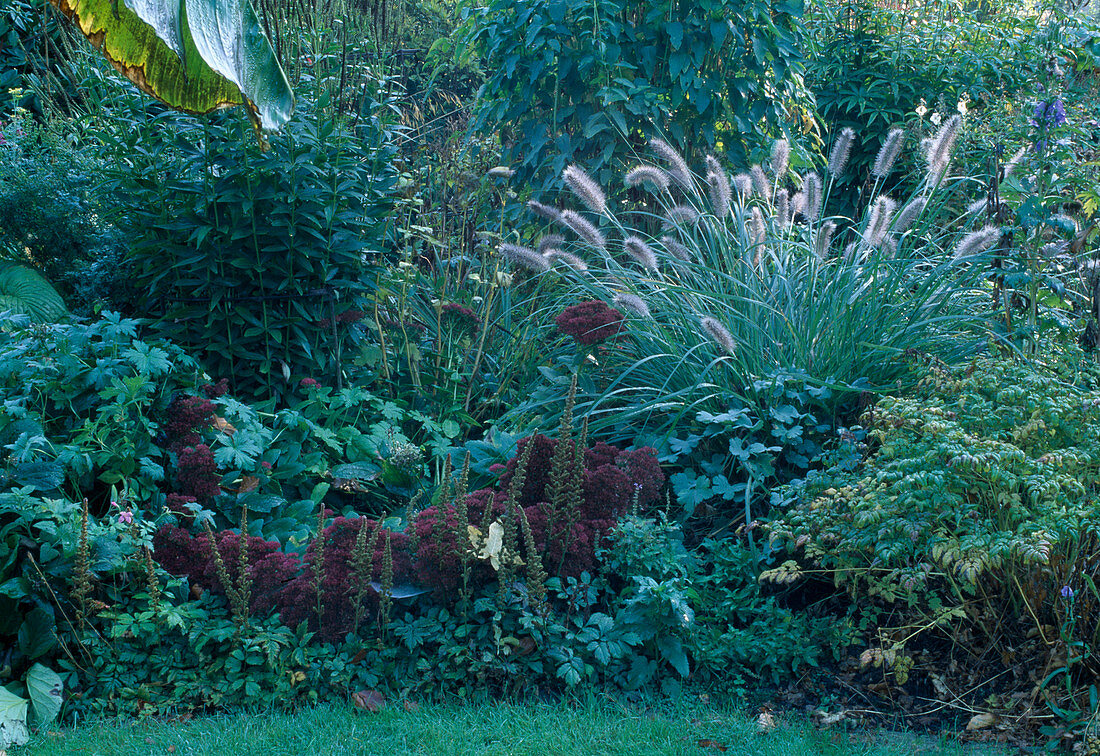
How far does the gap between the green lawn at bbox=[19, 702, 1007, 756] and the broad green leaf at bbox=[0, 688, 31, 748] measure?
0.05 meters

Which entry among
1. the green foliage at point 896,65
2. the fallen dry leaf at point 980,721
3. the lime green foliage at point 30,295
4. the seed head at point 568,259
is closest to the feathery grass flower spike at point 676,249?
the seed head at point 568,259

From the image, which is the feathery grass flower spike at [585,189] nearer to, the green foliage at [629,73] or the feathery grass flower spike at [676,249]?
the feathery grass flower spike at [676,249]

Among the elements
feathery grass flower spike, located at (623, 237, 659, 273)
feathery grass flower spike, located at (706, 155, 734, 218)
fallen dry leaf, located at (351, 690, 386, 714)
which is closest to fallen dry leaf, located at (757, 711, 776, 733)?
fallen dry leaf, located at (351, 690, 386, 714)

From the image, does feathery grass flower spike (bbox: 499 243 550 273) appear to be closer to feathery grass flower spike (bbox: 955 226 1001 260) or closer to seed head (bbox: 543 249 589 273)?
seed head (bbox: 543 249 589 273)

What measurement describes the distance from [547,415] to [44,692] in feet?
8.03

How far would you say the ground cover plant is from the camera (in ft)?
8.71

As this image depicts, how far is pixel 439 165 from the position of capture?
6.98 metres

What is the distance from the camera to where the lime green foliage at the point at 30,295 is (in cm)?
430

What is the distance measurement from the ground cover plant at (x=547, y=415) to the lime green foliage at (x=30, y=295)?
0.8 inches

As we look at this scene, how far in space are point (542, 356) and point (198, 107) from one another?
229cm

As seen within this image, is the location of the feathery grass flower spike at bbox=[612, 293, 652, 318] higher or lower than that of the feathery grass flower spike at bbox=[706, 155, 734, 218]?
lower

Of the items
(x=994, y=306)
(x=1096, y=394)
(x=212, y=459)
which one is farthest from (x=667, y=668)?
(x=994, y=306)

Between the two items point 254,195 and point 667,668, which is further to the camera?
point 254,195

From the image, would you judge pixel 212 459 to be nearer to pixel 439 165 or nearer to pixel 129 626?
pixel 129 626
